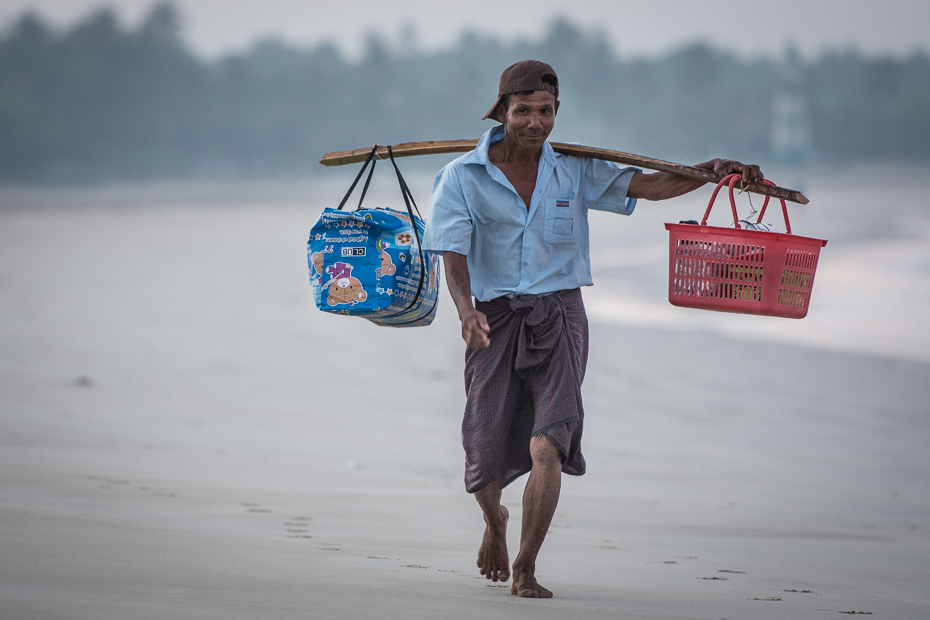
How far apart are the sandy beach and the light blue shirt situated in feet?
3.71

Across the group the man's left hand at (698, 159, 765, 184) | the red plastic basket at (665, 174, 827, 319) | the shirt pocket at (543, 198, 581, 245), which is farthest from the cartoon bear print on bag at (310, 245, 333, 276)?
the man's left hand at (698, 159, 765, 184)

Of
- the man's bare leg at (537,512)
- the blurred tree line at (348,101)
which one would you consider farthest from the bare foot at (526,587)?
the blurred tree line at (348,101)

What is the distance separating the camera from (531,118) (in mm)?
3859

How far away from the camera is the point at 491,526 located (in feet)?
13.2

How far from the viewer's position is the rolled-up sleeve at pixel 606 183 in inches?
161

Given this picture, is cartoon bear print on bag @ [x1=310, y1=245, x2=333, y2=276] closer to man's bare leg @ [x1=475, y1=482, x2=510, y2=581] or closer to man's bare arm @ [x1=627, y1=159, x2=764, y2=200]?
man's bare leg @ [x1=475, y1=482, x2=510, y2=581]

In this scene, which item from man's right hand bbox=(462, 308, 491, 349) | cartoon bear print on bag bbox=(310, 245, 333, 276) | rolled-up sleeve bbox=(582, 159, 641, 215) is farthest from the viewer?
cartoon bear print on bag bbox=(310, 245, 333, 276)

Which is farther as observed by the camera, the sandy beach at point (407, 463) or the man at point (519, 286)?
the man at point (519, 286)

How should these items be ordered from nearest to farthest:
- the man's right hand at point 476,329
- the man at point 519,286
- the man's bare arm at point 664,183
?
the man's right hand at point 476,329
the man at point 519,286
the man's bare arm at point 664,183

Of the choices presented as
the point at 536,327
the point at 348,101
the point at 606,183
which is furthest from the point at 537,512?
the point at 348,101

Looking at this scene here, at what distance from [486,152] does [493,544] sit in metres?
1.46

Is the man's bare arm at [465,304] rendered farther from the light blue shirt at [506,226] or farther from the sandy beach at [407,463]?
the sandy beach at [407,463]

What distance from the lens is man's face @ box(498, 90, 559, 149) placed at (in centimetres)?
386

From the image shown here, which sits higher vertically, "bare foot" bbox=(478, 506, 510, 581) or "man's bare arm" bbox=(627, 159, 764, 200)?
"man's bare arm" bbox=(627, 159, 764, 200)
